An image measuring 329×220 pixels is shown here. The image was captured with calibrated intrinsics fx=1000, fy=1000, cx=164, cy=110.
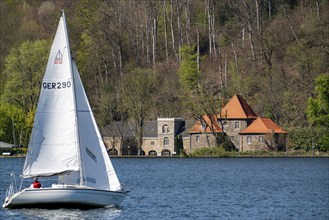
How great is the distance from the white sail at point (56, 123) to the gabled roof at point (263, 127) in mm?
65860

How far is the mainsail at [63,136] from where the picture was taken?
39500 mm

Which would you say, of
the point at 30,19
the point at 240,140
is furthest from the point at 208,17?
the point at 30,19

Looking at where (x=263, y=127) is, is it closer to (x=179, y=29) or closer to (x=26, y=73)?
(x=179, y=29)

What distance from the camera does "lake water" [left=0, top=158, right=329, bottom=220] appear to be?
4038cm

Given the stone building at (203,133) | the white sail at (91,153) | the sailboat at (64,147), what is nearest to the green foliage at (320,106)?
the stone building at (203,133)

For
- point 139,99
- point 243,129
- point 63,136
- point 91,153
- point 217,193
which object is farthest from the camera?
point 139,99

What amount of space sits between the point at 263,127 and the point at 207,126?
6236 mm

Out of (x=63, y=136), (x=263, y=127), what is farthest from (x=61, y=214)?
(x=263, y=127)

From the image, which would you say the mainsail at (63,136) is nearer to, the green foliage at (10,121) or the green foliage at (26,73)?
the green foliage at (26,73)

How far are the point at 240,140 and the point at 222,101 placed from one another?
515 centimetres

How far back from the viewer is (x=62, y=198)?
38.7 m

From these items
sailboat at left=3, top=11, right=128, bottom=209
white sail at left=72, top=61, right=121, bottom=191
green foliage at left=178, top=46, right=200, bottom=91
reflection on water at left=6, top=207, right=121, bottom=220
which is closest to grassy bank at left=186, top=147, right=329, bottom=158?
green foliage at left=178, top=46, right=200, bottom=91

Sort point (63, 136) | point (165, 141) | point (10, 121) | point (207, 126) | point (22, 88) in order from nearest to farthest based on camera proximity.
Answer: point (63, 136), point (207, 126), point (165, 141), point (10, 121), point (22, 88)

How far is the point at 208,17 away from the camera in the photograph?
124 metres
